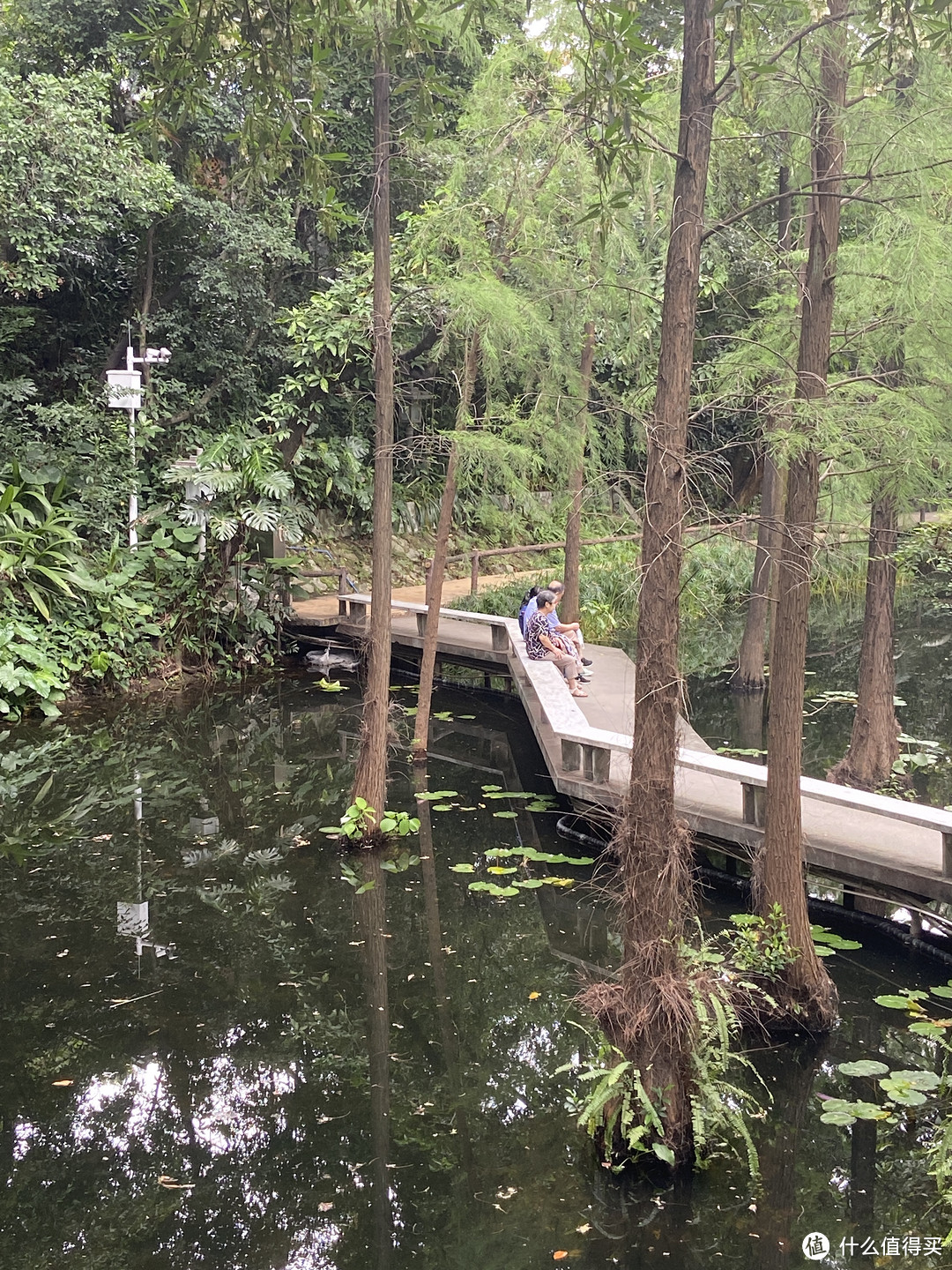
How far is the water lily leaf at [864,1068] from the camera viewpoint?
16.4 ft

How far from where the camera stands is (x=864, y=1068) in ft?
16.5

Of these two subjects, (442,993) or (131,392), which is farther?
(131,392)

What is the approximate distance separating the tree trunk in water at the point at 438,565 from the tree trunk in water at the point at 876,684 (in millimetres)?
3591

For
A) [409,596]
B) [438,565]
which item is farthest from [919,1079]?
[409,596]

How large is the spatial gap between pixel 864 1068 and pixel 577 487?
269 inches

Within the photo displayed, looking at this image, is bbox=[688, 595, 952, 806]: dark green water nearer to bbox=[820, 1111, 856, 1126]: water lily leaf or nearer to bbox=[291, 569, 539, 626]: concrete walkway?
bbox=[820, 1111, 856, 1126]: water lily leaf

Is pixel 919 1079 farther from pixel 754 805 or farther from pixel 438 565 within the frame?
pixel 438 565

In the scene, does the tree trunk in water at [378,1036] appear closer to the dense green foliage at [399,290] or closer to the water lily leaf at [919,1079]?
the water lily leaf at [919,1079]

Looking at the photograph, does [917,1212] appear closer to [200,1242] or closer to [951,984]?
[951,984]

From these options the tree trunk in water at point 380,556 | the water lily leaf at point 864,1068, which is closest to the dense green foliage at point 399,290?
the tree trunk in water at point 380,556

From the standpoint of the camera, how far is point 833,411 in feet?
15.9

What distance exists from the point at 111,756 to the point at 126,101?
32.5 feet

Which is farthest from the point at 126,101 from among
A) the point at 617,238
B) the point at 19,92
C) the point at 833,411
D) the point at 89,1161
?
the point at 89,1161

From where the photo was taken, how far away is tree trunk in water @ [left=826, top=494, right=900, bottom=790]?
8.75 meters
